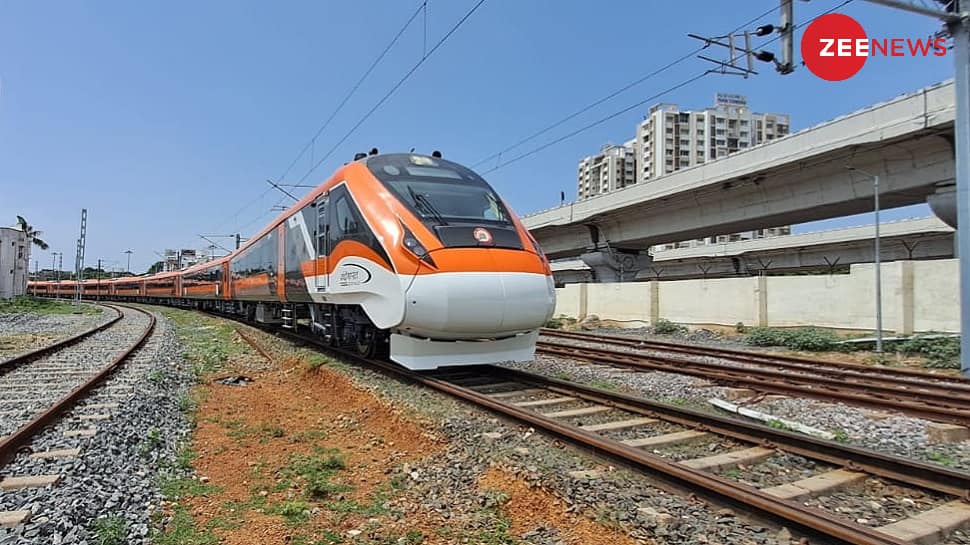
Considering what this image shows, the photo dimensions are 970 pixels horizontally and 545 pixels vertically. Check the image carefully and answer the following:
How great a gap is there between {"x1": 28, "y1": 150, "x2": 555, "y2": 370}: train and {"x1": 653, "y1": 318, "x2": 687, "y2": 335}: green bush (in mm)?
12853

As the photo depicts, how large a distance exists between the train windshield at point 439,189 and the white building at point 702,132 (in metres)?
93.5

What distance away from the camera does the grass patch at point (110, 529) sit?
3143mm

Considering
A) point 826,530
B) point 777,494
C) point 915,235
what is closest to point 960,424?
point 777,494

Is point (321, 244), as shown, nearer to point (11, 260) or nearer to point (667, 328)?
point (667, 328)

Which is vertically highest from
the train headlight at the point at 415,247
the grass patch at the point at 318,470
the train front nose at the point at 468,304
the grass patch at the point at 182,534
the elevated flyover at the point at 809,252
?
the elevated flyover at the point at 809,252

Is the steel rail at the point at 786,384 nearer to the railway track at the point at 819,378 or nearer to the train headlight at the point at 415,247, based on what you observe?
the railway track at the point at 819,378

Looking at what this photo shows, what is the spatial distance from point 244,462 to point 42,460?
56.8 inches

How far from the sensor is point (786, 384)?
8078 mm

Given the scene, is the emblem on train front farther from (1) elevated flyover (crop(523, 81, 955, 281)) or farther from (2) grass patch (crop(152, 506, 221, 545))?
(1) elevated flyover (crop(523, 81, 955, 281))

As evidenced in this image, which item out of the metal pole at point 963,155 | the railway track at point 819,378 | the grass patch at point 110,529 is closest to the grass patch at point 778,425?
the railway track at point 819,378

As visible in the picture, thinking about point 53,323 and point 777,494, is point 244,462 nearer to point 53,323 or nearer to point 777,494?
point 777,494

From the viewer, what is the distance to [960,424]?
605 centimetres

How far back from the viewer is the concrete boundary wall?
48.4ft

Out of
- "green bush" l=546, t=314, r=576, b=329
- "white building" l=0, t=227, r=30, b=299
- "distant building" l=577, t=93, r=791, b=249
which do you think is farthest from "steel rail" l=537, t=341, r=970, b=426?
"distant building" l=577, t=93, r=791, b=249
